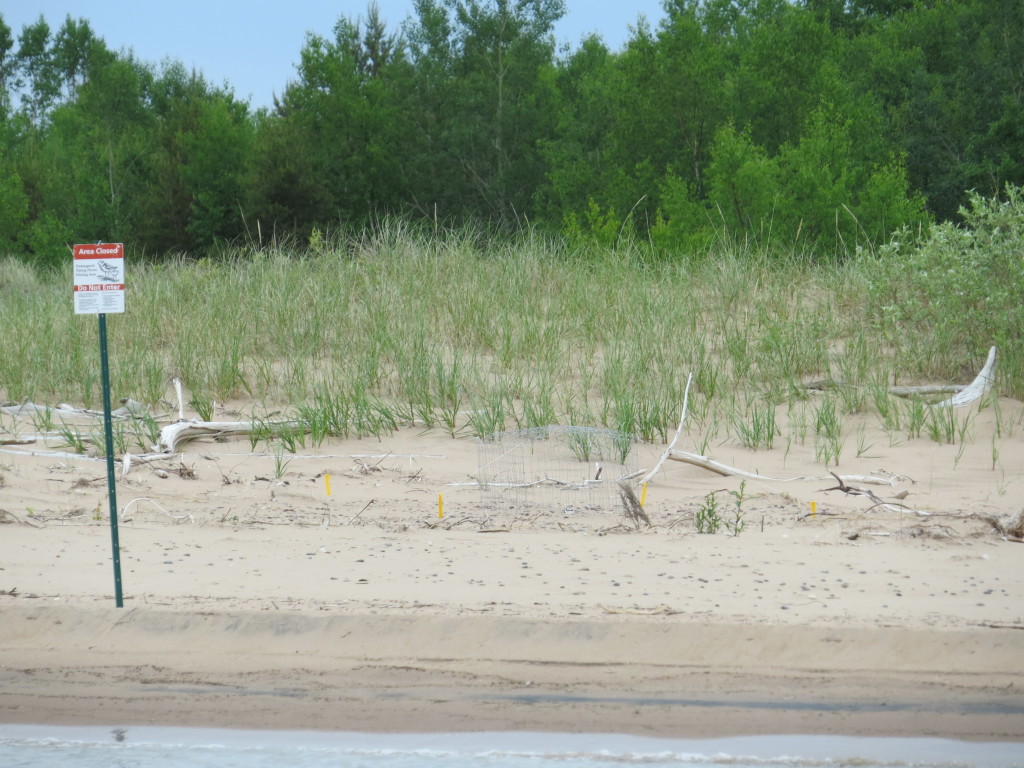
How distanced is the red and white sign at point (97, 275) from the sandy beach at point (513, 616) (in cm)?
120

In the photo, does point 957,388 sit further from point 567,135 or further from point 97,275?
point 567,135

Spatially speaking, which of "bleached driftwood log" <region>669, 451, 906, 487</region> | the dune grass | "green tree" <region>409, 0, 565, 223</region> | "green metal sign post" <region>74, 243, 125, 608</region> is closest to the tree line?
"green tree" <region>409, 0, 565, 223</region>

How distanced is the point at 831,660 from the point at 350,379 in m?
5.52

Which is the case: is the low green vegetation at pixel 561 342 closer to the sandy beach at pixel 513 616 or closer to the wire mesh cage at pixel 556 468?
the wire mesh cage at pixel 556 468

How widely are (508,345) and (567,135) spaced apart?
21.1m

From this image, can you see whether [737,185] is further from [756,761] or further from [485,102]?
[485,102]

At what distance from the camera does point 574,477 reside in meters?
6.97

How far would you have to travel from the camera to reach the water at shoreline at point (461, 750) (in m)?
3.40

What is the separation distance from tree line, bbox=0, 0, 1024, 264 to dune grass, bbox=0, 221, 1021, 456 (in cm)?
525

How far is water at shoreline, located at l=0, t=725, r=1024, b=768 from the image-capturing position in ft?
11.2

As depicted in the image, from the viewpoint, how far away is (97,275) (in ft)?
14.3

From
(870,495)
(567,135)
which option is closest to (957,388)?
(870,495)

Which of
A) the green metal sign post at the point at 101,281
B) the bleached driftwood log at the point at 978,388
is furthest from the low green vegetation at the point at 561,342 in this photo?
the green metal sign post at the point at 101,281

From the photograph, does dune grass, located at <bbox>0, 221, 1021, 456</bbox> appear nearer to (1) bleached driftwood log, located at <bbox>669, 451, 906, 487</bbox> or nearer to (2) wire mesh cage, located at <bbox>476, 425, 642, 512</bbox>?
(2) wire mesh cage, located at <bbox>476, 425, 642, 512</bbox>
